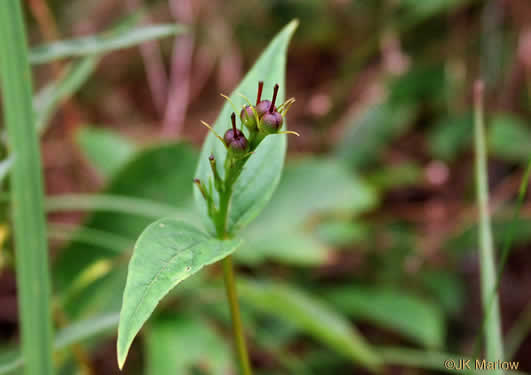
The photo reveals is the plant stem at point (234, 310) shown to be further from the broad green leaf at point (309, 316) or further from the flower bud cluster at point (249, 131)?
A: the broad green leaf at point (309, 316)

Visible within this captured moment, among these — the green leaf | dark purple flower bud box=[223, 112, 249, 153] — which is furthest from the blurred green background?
dark purple flower bud box=[223, 112, 249, 153]

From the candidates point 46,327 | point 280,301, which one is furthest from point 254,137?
point 280,301

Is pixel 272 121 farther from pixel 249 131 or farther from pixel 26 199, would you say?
pixel 26 199

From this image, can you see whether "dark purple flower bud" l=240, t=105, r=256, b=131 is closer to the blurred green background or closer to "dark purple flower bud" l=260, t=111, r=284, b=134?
"dark purple flower bud" l=260, t=111, r=284, b=134

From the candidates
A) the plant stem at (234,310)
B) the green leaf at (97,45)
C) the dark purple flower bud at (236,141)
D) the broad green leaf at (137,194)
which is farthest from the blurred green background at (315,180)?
the dark purple flower bud at (236,141)

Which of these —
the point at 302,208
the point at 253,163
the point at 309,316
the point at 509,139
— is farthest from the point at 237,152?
the point at 509,139

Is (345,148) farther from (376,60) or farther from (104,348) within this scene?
(104,348)

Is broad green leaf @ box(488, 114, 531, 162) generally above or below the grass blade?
above
